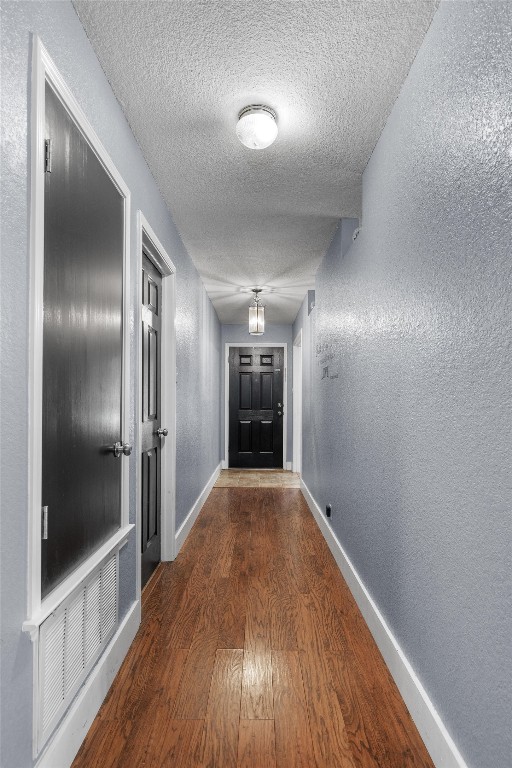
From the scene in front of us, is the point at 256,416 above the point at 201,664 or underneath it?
above

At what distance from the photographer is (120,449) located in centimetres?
186

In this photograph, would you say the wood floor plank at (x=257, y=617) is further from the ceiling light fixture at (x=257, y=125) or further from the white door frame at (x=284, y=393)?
the white door frame at (x=284, y=393)

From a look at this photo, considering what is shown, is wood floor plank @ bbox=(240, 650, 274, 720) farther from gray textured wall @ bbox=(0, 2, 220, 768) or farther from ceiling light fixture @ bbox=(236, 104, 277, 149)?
ceiling light fixture @ bbox=(236, 104, 277, 149)

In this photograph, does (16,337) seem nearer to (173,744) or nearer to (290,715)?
(173,744)

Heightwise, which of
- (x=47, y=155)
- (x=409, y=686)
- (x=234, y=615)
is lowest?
(x=234, y=615)

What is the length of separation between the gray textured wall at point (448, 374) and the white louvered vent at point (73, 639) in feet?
3.69

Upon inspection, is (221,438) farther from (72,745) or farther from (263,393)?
(72,745)

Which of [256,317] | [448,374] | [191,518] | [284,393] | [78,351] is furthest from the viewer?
[284,393]

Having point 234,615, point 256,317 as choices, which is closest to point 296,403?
point 256,317

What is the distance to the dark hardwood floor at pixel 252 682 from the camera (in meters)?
1.42

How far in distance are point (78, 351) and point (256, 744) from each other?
137 centimetres

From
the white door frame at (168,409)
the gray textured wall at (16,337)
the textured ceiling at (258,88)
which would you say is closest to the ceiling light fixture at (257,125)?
the textured ceiling at (258,88)

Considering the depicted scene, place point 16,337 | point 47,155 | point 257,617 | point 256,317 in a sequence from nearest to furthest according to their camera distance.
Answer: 1. point 16,337
2. point 47,155
3. point 257,617
4. point 256,317

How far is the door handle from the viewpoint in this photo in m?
1.81
